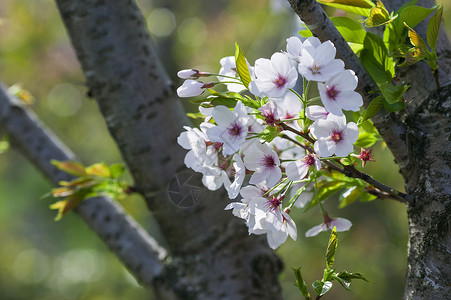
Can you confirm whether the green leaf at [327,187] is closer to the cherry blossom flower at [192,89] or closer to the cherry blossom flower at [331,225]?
the cherry blossom flower at [331,225]

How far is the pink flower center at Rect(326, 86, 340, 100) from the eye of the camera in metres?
0.42

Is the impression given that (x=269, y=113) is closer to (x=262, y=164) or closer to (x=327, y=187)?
(x=262, y=164)

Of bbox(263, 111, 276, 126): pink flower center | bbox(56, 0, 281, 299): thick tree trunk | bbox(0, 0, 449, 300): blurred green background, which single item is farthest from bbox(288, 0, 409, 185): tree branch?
bbox(0, 0, 449, 300): blurred green background

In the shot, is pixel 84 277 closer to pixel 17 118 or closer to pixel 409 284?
pixel 17 118

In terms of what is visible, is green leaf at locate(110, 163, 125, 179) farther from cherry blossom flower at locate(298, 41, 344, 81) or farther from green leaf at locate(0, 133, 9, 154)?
cherry blossom flower at locate(298, 41, 344, 81)

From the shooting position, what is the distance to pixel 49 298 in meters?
4.21

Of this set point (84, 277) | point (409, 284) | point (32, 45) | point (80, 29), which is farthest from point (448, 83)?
point (84, 277)

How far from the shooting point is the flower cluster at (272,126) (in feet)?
1.38

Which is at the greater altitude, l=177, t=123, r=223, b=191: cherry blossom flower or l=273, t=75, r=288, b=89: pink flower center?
l=273, t=75, r=288, b=89: pink flower center

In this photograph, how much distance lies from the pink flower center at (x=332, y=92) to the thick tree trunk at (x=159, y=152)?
47 cm

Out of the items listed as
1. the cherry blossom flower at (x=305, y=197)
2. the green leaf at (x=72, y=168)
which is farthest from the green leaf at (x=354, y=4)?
the green leaf at (x=72, y=168)

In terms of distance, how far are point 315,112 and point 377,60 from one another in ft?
0.40

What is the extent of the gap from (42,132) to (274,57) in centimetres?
83

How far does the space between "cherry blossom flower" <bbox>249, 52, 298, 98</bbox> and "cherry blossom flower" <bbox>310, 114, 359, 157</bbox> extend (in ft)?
0.16
